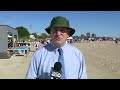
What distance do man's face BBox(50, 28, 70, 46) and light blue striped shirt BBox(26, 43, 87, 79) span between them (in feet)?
0.24

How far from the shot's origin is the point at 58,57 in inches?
78.7

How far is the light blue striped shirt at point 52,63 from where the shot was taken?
1.92 metres

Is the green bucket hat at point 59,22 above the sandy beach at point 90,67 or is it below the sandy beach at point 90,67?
above

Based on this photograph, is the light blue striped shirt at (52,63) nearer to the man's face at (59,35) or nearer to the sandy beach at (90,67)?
the man's face at (59,35)

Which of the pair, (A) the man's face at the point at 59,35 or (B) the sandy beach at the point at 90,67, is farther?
(B) the sandy beach at the point at 90,67

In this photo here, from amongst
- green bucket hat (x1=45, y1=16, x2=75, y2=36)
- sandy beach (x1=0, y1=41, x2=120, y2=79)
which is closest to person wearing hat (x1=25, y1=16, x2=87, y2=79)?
green bucket hat (x1=45, y1=16, x2=75, y2=36)

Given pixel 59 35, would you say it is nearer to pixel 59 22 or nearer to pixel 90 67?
pixel 59 22

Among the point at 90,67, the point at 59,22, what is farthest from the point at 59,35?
the point at 90,67

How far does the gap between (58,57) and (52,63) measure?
0.23ft

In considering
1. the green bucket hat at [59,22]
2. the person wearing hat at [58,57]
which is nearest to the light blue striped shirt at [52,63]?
the person wearing hat at [58,57]
